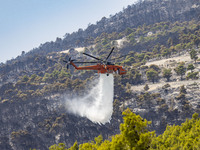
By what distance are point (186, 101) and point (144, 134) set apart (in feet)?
238

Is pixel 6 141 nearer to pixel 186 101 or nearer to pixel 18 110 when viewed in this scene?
pixel 18 110

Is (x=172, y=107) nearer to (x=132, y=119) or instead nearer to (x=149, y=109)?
(x=149, y=109)

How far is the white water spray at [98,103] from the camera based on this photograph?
70.8m

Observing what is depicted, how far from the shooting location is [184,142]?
132 feet

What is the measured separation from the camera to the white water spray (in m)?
70.8

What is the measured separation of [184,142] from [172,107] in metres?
59.3

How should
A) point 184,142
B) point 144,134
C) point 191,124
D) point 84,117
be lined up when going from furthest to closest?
point 84,117 < point 191,124 < point 184,142 < point 144,134

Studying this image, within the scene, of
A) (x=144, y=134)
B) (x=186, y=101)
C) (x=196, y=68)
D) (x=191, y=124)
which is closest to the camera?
(x=144, y=134)

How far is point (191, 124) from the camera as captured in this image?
51.1 metres

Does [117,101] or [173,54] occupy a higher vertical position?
[173,54]

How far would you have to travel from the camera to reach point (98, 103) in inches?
3553

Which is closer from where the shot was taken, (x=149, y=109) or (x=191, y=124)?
(x=191, y=124)

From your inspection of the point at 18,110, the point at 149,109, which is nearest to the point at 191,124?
the point at 149,109

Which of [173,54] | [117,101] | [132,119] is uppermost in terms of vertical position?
[173,54]
